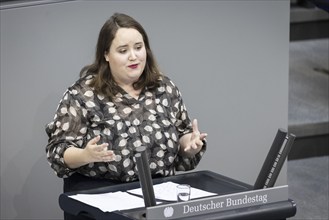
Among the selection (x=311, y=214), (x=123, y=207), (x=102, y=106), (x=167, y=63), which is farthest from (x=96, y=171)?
(x=311, y=214)

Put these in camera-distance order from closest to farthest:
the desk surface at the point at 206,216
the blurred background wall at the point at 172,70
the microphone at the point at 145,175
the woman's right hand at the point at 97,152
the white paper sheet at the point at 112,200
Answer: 1. the microphone at the point at 145,175
2. the desk surface at the point at 206,216
3. the white paper sheet at the point at 112,200
4. the woman's right hand at the point at 97,152
5. the blurred background wall at the point at 172,70

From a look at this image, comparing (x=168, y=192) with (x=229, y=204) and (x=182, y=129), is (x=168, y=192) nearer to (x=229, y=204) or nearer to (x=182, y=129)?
(x=229, y=204)

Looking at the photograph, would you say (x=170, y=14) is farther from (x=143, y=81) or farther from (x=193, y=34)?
(x=143, y=81)

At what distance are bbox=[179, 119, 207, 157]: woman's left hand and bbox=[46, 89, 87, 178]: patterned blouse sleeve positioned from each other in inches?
16.1

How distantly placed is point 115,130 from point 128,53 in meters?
0.31

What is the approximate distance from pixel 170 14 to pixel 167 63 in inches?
9.4

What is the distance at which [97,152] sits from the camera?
→ 347 cm

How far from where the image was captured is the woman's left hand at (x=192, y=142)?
367 cm

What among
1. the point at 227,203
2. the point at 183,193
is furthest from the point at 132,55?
the point at 227,203

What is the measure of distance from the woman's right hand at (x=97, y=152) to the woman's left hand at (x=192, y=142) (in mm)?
349

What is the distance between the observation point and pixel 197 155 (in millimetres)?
3953

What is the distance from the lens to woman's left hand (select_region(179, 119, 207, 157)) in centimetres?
367

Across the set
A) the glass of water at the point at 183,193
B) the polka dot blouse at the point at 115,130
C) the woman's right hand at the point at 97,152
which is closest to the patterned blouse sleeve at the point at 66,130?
the polka dot blouse at the point at 115,130

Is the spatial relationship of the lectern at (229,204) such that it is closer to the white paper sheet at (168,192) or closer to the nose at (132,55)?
the white paper sheet at (168,192)
